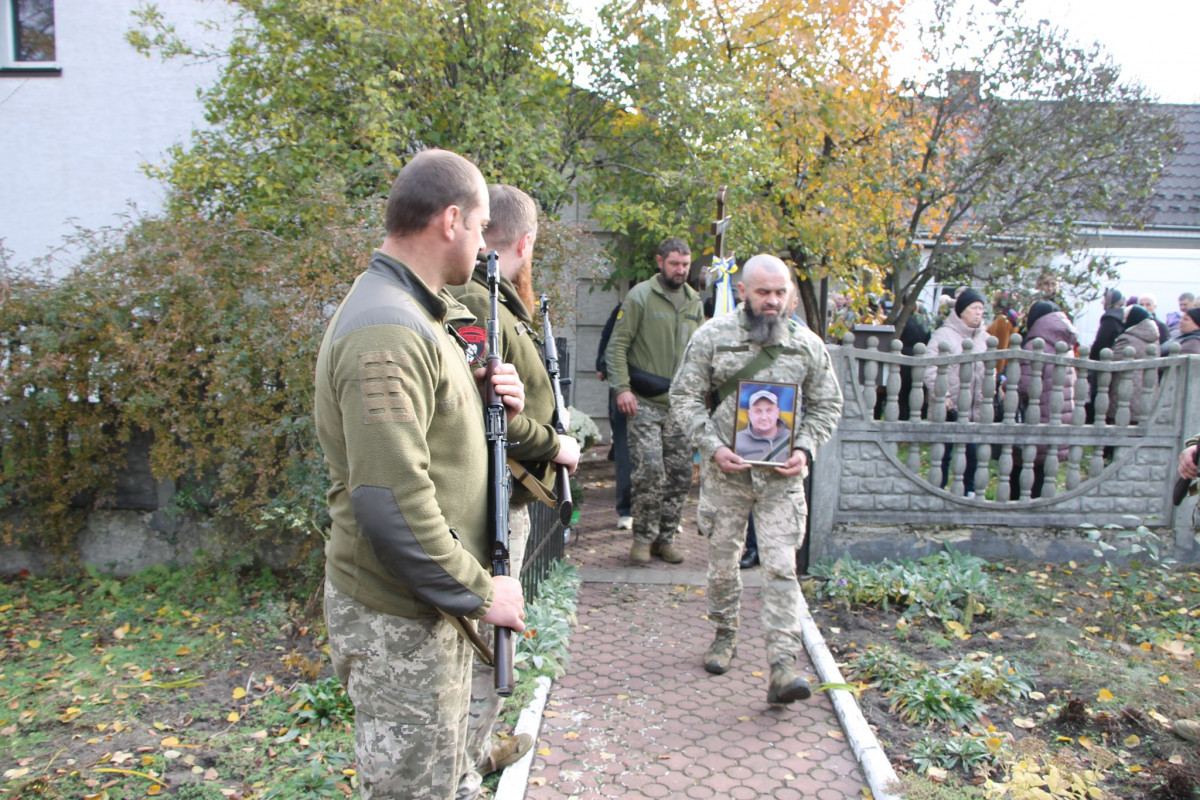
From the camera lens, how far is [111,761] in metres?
3.65

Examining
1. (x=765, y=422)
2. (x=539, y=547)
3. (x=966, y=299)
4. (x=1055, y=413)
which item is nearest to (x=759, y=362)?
(x=765, y=422)

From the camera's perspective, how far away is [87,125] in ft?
37.2

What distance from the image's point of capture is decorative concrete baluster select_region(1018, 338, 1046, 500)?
21.5ft

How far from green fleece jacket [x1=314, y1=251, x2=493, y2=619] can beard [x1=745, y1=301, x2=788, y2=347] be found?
8.25 feet

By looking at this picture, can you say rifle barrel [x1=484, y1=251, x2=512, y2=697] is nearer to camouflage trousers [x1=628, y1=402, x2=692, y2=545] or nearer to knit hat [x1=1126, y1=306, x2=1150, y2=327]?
camouflage trousers [x1=628, y1=402, x2=692, y2=545]

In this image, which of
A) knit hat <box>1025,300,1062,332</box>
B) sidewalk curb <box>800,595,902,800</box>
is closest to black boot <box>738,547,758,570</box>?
sidewalk curb <box>800,595,902,800</box>

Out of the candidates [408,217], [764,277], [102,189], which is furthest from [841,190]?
[102,189]

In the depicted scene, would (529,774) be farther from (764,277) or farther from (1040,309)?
(1040,309)

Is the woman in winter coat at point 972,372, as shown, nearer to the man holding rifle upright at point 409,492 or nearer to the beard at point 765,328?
the beard at point 765,328

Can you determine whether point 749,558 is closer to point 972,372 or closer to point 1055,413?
point 972,372

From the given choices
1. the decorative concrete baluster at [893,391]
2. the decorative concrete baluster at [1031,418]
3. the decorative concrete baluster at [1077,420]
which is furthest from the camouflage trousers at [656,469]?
the decorative concrete baluster at [1077,420]

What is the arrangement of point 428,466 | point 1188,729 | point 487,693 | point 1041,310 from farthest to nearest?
point 1041,310, point 1188,729, point 487,693, point 428,466

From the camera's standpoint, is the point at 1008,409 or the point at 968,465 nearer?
the point at 1008,409

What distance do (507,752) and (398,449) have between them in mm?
2164
